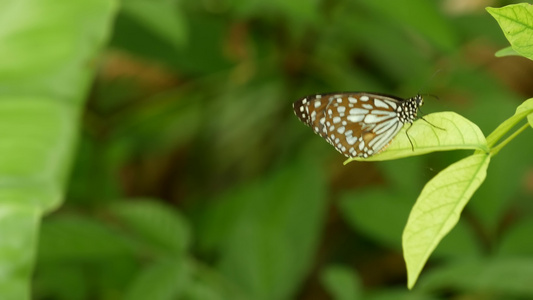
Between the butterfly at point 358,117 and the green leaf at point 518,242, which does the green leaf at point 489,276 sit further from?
the butterfly at point 358,117

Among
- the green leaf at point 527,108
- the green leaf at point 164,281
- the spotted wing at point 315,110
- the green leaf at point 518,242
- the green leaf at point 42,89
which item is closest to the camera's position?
the green leaf at point 527,108

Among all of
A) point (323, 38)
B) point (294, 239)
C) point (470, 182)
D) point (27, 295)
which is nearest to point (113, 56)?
point (323, 38)

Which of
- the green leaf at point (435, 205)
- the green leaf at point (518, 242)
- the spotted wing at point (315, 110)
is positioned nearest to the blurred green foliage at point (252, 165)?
the green leaf at point (518, 242)

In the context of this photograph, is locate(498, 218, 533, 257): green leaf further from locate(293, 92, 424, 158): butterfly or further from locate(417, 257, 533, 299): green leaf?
locate(293, 92, 424, 158): butterfly

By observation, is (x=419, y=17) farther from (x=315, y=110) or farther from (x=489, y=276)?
(x=315, y=110)

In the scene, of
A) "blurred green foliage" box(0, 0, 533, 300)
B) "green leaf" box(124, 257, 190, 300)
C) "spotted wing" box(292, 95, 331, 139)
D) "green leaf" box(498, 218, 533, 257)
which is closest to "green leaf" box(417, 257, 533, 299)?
"blurred green foliage" box(0, 0, 533, 300)

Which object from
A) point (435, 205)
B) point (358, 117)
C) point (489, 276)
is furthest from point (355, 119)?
point (489, 276)
